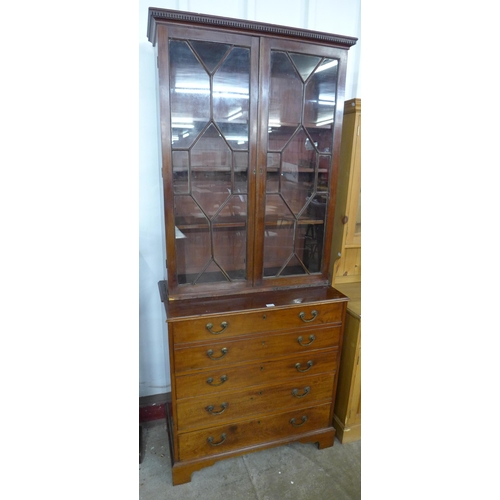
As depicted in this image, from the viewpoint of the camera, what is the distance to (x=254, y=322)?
4.70 feet

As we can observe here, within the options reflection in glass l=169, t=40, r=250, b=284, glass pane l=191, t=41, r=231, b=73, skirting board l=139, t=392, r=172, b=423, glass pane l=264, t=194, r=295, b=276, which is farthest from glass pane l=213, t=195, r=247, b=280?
skirting board l=139, t=392, r=172, b=423

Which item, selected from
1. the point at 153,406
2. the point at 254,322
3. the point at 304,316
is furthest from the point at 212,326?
the point at 153,406

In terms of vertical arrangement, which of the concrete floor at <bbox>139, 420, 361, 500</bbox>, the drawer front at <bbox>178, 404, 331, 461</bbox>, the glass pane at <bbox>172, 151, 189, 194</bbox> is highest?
the glass pane at <bbox>172, 151, 189, 194</bbox>

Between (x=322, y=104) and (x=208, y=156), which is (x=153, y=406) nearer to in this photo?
(x=208, y=156)

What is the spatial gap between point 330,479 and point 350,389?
17.1 inches

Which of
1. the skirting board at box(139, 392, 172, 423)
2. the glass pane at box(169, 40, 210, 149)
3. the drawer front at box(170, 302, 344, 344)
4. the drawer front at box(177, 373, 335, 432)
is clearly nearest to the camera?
the glass pane at box(169, 40, 210, 149)

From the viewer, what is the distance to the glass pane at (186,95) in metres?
1.25

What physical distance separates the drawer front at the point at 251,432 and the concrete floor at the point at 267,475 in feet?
0.50

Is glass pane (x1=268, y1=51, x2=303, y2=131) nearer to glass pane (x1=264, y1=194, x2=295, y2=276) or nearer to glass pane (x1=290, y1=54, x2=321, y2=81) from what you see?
glass pane (x1=290, y1=54, x2=321, y2=81)

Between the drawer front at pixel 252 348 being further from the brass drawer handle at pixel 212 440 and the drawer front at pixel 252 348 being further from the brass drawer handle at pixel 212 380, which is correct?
the brass drawer handle at pixel 212 440

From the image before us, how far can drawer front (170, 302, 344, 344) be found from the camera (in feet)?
4.45
